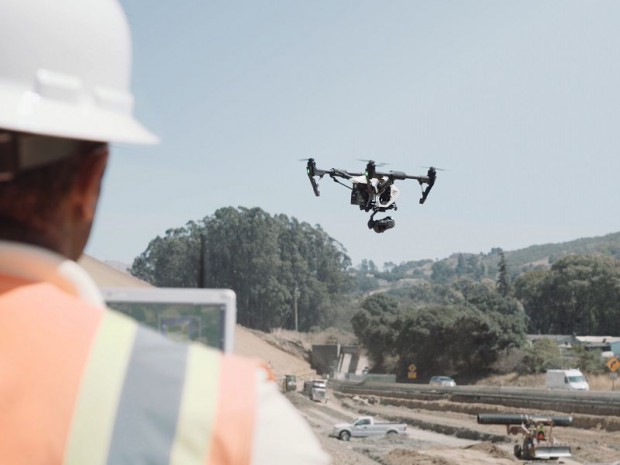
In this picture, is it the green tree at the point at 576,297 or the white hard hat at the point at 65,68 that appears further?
the green tree at the point at 576,297

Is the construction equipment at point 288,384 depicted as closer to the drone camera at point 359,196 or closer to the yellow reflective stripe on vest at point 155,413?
the drone camera at point 359,196

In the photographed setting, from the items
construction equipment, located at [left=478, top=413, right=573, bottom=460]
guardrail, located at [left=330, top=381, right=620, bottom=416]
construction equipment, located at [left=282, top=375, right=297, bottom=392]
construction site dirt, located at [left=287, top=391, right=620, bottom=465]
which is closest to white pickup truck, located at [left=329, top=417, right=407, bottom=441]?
construction site dirt, located at [left=287, top=391, right=620, bottom=465]

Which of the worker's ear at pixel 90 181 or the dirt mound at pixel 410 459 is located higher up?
the dirt mound at pixel 410 459

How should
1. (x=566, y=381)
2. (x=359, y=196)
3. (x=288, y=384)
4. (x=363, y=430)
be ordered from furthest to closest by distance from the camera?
(x=288, y=384), (x=566, y=381), (x=363, y=430), (x=359, y=196)

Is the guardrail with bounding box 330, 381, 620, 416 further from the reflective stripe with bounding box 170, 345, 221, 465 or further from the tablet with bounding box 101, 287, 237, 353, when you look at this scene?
the reflective stripe with bounding box 170, 345, 221, 465

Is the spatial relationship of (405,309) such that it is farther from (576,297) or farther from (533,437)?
(533,437)

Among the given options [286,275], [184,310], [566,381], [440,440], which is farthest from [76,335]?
[286,275]

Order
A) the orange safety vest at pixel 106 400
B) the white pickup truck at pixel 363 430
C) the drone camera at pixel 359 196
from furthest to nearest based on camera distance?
the white pickup truck at pixel 363 430, the drone camera at pixel 359 196, the orange safety vest at pixel 106 400

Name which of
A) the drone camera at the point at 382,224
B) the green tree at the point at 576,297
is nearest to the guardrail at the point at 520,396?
the drone camera at the point at 382,224
